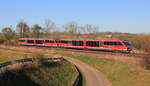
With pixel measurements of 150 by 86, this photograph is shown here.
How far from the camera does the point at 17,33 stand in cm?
12269

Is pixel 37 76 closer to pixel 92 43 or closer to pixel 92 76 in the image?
pixel 92 76

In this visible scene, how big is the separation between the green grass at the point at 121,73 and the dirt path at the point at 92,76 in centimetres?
108

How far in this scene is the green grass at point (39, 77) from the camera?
22.5 metres

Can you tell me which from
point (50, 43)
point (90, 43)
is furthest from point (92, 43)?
point (50, 43)

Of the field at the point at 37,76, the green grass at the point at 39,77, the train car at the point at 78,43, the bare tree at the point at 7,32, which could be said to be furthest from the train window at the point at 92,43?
the bare tree at the point at 7,32

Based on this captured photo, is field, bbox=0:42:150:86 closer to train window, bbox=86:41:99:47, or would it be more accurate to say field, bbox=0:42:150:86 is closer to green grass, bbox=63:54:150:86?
green grass, bbox=63:54:150:86

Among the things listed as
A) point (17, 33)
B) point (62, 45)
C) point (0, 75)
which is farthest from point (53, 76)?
point (17, 33)

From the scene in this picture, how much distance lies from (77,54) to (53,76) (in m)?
20.6

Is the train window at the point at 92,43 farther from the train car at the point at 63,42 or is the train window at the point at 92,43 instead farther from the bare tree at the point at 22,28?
the bare tree at the point at 22,28

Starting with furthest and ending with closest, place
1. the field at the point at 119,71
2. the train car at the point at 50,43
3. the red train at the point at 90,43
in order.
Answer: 1. the train car at the point at 50,43
2. the red train at the point at 90,43
3. the field at the point at 119,71

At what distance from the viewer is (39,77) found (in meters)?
26.7

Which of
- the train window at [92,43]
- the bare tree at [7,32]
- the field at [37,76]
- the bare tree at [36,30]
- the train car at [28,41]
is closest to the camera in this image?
the field at [37,76]

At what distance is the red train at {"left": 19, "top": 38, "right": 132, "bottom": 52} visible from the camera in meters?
40.8

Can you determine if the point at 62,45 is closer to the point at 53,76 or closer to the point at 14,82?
the point at 53,76
